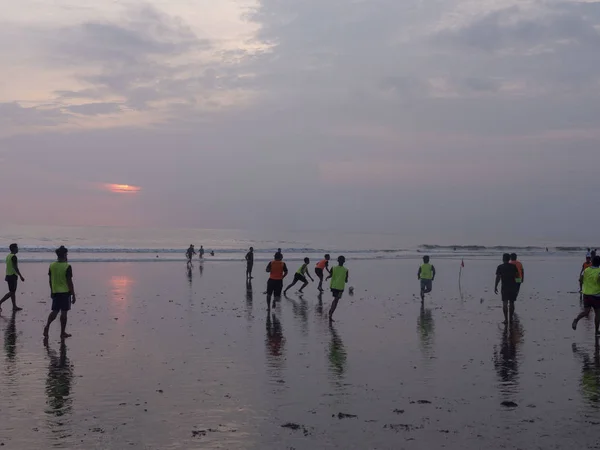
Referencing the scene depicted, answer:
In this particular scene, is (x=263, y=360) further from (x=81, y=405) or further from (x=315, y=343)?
(x=81, y=405)

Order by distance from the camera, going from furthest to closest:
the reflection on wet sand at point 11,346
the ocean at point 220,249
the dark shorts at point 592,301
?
1. the ocean at point 220,249
2. the dark shorts at point 592,301
3. the reflection on wet sand at point 11,346

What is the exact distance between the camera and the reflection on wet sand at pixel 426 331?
43.2 ft

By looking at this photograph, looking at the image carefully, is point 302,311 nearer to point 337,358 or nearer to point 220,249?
point 337,358

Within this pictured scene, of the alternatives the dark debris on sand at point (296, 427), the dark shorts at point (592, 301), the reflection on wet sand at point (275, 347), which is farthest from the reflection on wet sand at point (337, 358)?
the dark shorts at point (592, 301)

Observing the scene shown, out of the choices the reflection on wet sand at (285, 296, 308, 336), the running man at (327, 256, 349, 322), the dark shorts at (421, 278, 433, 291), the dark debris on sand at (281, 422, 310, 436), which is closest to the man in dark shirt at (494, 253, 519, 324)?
the running man at (327, 256, 349, 322)

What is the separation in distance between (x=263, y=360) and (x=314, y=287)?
54.4ft

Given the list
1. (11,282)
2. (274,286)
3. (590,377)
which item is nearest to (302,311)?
(274,286)

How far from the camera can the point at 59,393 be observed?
361 inches

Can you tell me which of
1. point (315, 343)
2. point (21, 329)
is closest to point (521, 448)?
point (315, 343)

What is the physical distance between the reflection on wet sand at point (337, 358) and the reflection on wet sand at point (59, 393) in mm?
3858

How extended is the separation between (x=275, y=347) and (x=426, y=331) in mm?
4282

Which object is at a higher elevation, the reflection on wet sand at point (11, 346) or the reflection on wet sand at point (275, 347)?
the reflection on wet sand at point (11, 346)

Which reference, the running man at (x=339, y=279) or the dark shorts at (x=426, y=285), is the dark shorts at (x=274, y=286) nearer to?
the running man at (x=339, y=279)

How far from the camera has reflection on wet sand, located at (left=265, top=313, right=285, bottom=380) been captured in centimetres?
1098
